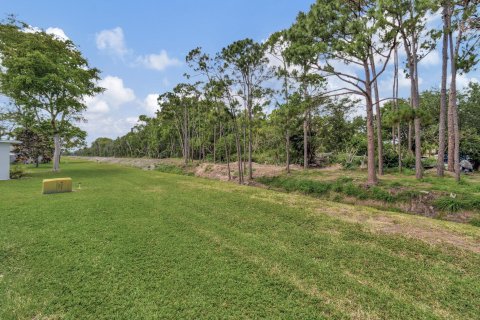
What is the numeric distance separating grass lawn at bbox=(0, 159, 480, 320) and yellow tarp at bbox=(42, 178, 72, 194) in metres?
3.12

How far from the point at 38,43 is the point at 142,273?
2174 cm

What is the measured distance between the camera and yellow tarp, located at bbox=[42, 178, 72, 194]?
9188mm

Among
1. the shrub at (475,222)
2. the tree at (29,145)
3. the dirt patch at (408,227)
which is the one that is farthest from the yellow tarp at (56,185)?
the tree at (29,145)

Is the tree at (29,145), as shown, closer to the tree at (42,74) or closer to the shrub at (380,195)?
the tree at (42,74)

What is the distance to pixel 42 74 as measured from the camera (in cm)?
1642

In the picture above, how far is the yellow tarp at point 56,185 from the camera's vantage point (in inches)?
362

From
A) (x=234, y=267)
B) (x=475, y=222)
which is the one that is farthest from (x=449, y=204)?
(x=234, y=267)

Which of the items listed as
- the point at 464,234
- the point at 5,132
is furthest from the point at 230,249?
the point at 5,132

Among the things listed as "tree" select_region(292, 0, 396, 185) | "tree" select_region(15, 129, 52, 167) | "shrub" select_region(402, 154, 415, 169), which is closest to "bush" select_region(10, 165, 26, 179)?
"tree" select_region(15, 129, 52, 167)

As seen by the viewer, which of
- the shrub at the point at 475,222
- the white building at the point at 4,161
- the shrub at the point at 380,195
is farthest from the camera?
the white building at the point at 4,161

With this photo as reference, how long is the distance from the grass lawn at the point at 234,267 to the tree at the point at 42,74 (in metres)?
14.2

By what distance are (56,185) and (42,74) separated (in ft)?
39.3

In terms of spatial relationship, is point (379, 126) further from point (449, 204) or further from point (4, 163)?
point (4, 163)

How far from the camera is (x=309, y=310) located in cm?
256
